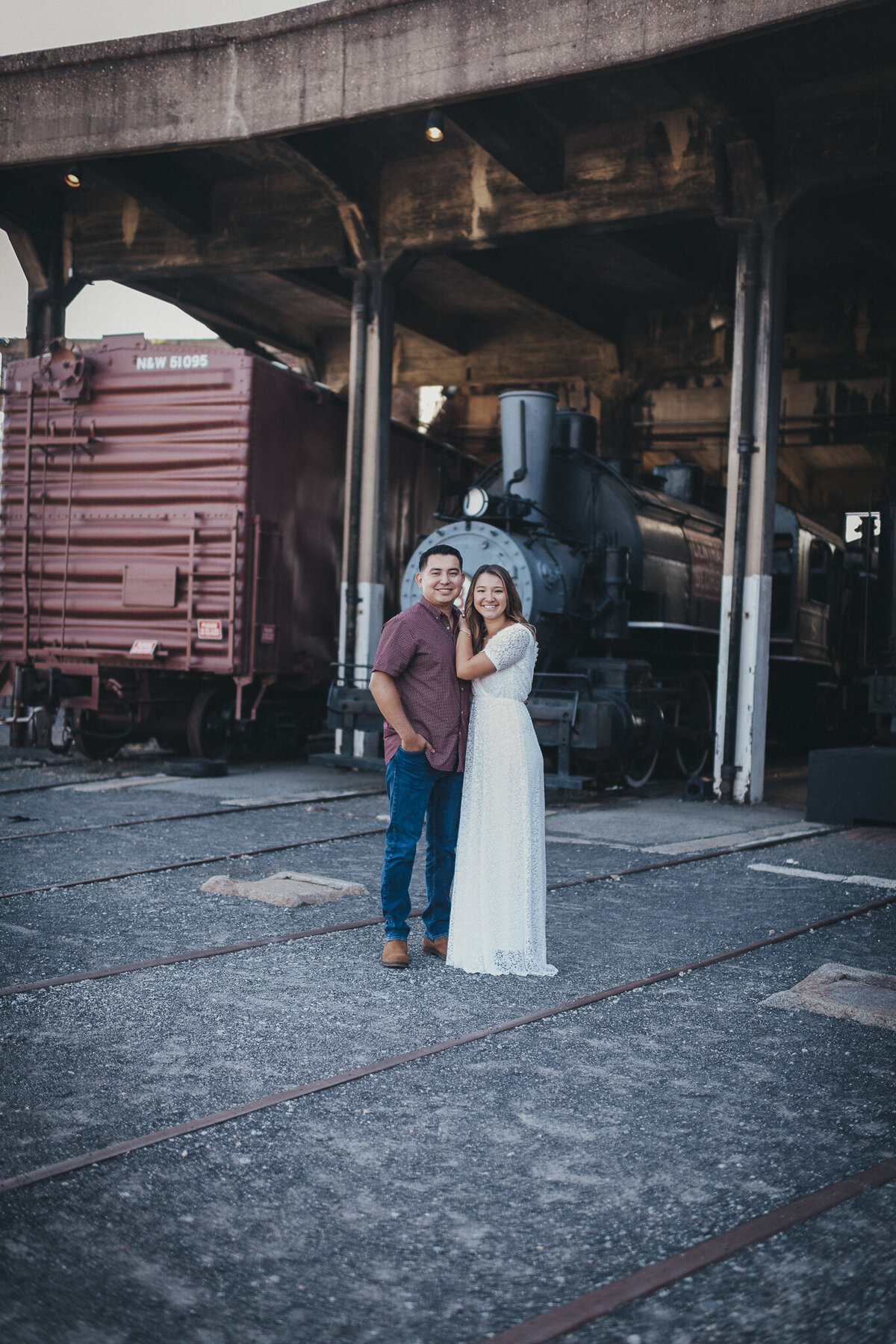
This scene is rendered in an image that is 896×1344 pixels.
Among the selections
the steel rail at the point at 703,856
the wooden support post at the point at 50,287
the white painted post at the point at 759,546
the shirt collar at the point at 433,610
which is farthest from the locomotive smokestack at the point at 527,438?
the wooden support post at the point at 50,287

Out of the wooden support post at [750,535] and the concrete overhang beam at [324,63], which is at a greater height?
the concrete overhang beam at [324,63]

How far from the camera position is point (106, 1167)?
296cm

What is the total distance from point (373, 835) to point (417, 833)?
3546mm

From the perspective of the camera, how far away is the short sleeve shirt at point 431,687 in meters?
4.96

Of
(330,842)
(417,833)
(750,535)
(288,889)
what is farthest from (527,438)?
(417,833)

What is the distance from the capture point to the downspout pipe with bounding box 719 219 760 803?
36.5 feet

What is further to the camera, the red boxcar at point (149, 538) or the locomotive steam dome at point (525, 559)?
the red boxcar at point (149, 538)

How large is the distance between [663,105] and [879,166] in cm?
228

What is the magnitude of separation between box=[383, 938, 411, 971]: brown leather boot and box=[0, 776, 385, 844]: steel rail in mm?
3734

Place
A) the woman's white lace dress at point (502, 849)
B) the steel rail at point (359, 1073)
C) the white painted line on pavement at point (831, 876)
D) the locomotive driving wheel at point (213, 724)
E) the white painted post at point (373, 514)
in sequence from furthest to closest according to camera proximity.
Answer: the white painted post at point (373, 514) < the locomotive driving wheel at point (213, 724) < the white painted line on pavement at point (831, 876) < the woman's white lace dress at point (502, 849) < the steel rail at point (359, 1073)

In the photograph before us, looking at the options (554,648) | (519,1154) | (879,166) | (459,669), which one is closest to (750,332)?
(879,166)

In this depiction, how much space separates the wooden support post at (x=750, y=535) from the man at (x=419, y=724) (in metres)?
6.54

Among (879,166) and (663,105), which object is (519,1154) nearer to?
(879,166)

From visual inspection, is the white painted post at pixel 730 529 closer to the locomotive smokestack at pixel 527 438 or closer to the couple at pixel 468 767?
the locomotive smokestack at pixel 527 438
